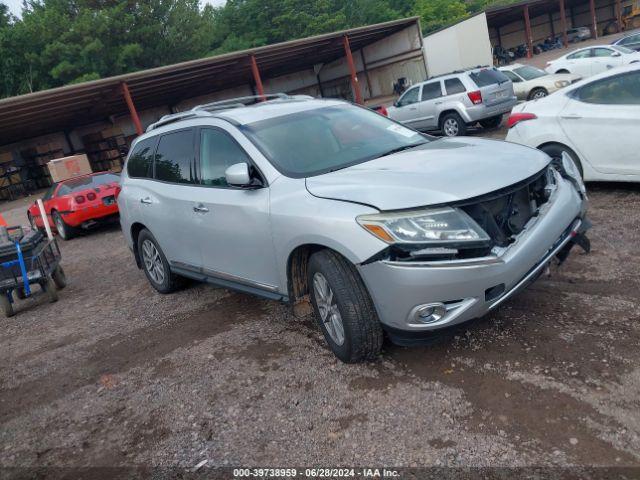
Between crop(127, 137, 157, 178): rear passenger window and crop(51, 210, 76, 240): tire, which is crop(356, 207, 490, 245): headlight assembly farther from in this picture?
crop(51, 210, 76, 240): tire

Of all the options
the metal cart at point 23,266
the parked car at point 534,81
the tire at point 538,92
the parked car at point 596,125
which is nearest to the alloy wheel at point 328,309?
the parked car at point 596,125

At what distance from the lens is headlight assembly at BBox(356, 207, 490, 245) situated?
310 centimetres

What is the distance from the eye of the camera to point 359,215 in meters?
3.23

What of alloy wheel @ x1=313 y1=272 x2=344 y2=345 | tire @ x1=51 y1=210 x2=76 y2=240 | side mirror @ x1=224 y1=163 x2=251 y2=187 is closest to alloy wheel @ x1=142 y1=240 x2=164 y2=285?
side mirror @ x1=224 y1=163 x2=251 y2=187

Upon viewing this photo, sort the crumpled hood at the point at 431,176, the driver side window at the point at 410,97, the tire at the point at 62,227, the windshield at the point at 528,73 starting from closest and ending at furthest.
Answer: the crumpled hood at the point at 431,176 → the tire at the point at 62,227 → the driver side window at the point at 410,97 → the windshield at the point at 528,73

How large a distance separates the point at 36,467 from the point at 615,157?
20.3ft

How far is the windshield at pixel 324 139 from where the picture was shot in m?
4.05

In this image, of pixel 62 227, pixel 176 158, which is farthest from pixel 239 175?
pixel 62 227

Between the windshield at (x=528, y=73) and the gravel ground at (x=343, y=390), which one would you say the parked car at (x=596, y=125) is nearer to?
the gravel ground at (x=343, y=390)

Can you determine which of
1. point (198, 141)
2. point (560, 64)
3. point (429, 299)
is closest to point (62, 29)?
point (560, 64)

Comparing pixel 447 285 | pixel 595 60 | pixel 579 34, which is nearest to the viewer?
pixel 447 285

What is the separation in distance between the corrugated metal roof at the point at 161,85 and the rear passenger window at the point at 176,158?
14.7 meters

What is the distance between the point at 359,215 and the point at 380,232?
0.60 ft

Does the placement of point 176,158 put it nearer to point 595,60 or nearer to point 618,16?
point 595,60
